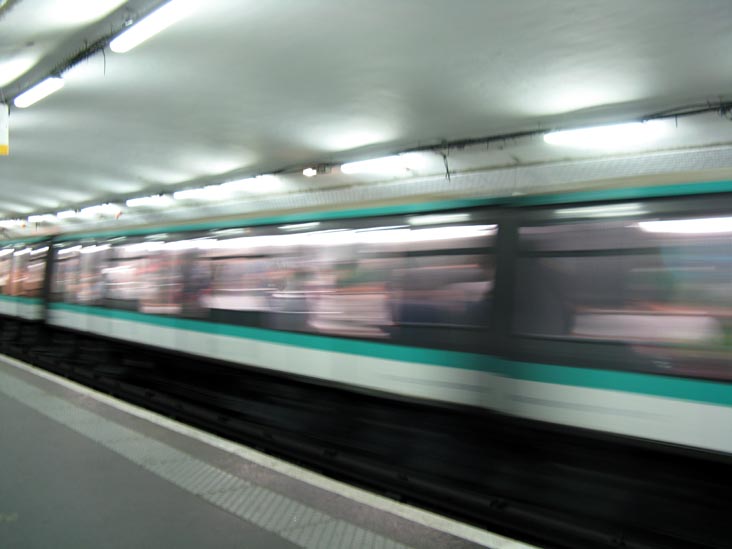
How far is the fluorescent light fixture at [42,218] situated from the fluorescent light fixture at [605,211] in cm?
2718

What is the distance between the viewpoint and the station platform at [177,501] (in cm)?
305

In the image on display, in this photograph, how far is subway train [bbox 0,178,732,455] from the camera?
4215mm

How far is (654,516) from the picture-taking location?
14.1 ft

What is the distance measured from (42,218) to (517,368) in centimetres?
2863

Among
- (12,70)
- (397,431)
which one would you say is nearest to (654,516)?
(397,431)

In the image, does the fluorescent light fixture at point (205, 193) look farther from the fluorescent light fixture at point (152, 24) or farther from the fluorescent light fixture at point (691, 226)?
the fluorescent light fixture at point (691, 226)

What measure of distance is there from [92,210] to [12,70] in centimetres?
1725

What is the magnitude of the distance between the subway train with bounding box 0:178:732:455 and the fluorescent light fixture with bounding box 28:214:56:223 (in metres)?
22.1

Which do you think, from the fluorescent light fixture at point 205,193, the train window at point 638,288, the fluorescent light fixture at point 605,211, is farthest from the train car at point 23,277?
the fluorescent light fixture at point 605,211

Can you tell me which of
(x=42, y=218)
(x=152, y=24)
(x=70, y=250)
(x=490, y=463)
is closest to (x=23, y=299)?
(x=70, y=250)

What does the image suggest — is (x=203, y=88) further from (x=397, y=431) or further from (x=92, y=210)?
(x=92, y=210)

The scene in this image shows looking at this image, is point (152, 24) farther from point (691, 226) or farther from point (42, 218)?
point (42, 218)

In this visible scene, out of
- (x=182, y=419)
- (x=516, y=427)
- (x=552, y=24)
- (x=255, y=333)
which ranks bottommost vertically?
(x=182, y=419)

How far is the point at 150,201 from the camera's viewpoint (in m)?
20.5
